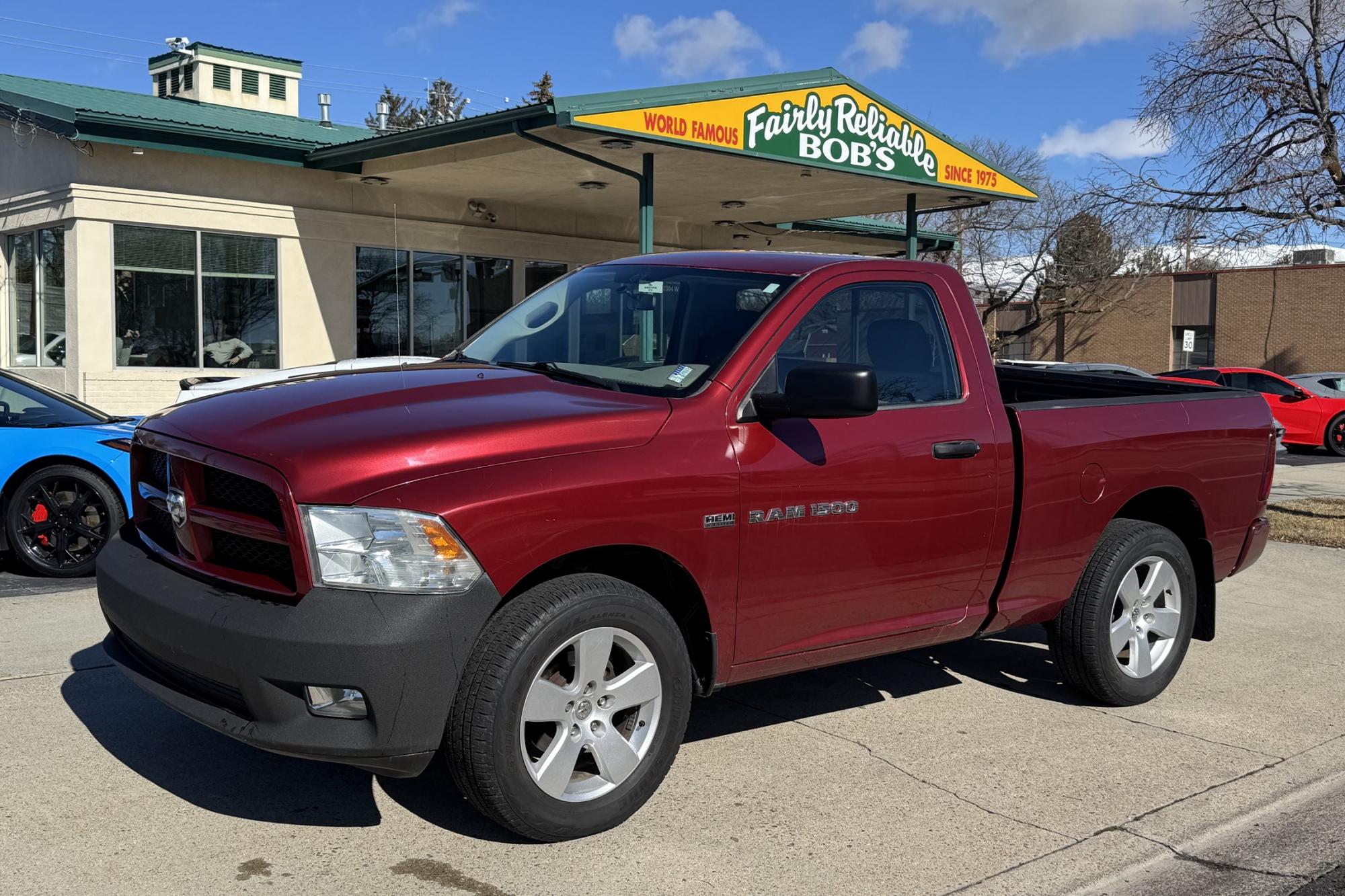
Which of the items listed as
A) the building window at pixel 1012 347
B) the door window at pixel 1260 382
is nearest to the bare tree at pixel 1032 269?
the building window at pixel 1012 347

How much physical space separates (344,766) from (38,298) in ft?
49.7

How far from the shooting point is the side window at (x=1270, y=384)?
74.7ft

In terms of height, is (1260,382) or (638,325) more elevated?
(638,325)

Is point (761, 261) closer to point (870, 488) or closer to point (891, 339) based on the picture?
point (891, 339)

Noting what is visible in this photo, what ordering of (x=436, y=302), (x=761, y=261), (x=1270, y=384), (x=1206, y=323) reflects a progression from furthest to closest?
(x=1206, y=323) < (x=1270, y=384) < (x=436, y=302) < (x=761, y=261)

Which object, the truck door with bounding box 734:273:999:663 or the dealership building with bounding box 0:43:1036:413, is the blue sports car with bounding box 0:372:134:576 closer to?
the truck door with bounding box 734:273:999:663

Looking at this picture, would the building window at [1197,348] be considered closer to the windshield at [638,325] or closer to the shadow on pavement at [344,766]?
the shadow on pavement at [344,766]

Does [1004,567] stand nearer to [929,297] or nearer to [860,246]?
[929,297]

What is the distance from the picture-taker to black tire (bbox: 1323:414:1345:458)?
22094 mm

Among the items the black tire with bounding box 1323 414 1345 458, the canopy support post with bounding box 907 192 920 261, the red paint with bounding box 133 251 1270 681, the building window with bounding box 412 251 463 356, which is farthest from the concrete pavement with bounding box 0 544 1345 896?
the black tire with bounding box 1323 414 1345 458

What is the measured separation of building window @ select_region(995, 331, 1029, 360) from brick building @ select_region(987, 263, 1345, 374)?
69 millimetres

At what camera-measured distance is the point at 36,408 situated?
827 cm

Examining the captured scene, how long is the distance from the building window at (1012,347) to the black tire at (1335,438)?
108 ft

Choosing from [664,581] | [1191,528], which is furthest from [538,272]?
[664,581]
